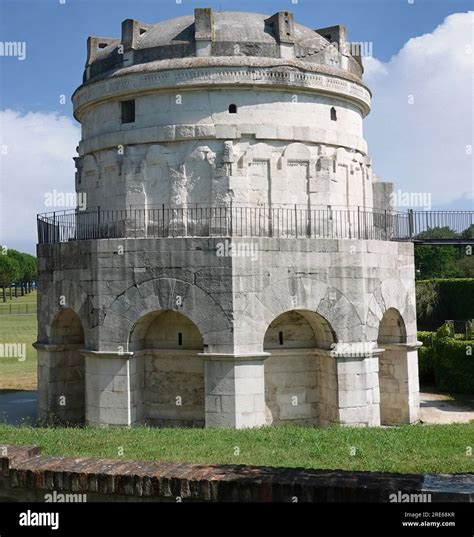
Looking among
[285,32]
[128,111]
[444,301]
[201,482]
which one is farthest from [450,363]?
[201,482]

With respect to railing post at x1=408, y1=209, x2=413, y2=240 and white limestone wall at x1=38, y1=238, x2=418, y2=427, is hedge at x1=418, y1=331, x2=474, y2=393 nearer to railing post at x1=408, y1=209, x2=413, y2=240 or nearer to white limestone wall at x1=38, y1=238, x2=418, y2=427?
railing post at x1=408, y1=209, x2=413, y2=240

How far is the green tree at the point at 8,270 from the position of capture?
83688 mm

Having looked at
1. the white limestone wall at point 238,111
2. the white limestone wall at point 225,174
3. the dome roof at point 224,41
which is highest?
the dome roof at point 224,41

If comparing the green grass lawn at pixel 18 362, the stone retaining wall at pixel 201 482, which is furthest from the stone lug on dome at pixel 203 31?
the green grass lawn at pixel 18 362

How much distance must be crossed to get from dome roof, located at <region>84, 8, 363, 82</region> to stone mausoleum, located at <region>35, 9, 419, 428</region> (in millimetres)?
53

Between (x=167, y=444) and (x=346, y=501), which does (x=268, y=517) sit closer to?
(x=346, y=501)

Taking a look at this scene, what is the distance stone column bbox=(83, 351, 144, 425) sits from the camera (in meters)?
16.8

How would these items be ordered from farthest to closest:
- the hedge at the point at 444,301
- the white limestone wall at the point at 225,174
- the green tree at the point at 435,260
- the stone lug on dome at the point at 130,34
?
the green tree at the point at 435,260 < the hedge at the point at 444,301 < the stone lug on dome at the point at 130,34 < the white limestone wall at the point at 225,174

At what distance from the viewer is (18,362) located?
33906 millimetres

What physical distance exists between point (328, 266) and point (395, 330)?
13.1ft

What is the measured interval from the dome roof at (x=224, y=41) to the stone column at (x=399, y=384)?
8.31 metres

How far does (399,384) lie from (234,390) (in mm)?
5910

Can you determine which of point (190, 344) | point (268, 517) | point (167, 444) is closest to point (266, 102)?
point (190, 344)
